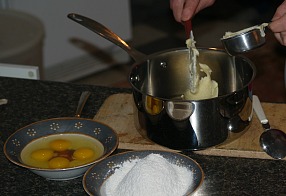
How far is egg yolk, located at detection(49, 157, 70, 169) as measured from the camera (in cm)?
132

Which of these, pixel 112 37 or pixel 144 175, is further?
pixel 112 37

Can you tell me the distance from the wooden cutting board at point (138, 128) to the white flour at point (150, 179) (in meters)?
0.16

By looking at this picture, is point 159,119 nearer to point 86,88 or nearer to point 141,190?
point 141,190

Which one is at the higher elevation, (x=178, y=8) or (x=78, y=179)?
(x=178, y=8)

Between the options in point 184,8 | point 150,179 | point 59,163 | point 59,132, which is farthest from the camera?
point 184,8

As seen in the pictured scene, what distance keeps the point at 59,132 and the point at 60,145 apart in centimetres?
5

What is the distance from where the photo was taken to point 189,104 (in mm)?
1334

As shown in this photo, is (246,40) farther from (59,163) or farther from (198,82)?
(59,163)

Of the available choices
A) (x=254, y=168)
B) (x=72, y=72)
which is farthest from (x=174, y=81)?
(x=72, y=72)

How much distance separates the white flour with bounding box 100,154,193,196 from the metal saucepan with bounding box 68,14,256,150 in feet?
0.38

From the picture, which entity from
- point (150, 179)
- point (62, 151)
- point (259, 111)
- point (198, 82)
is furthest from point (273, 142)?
point (62, 151)

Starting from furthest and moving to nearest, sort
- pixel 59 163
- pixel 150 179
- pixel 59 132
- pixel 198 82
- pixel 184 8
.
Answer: pixel 184 8
pixel 198 82
pixel 59 132
pixel 59 163
pixel 150 179

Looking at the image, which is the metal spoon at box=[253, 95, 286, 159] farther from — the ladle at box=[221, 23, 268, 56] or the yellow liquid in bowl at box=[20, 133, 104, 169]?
the yellow liquid in bowl at box=[20, 133, 104, 169]

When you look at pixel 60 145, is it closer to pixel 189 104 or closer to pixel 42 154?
pixel 42 154
